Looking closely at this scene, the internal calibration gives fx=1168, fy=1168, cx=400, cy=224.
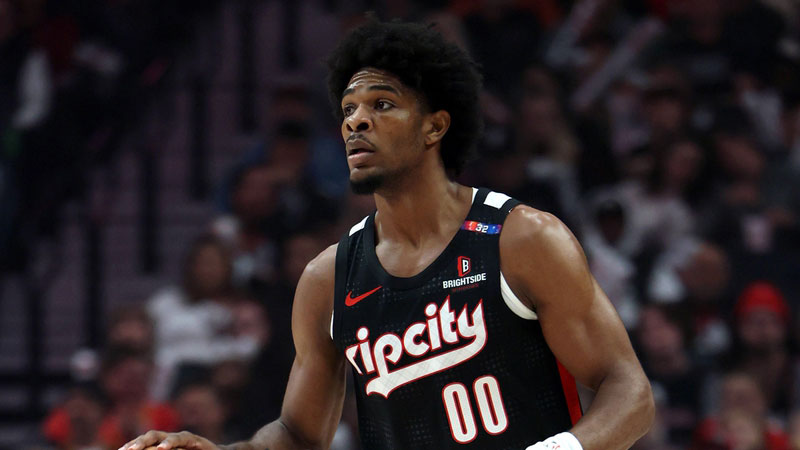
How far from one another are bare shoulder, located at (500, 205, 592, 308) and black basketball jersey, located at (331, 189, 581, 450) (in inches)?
1.5

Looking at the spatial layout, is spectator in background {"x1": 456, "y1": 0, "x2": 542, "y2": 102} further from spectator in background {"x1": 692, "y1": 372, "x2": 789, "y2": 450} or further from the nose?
the nose

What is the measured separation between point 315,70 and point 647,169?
8.53 ft

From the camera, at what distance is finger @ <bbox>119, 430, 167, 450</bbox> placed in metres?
3.09

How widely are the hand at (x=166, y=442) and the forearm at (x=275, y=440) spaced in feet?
0.86

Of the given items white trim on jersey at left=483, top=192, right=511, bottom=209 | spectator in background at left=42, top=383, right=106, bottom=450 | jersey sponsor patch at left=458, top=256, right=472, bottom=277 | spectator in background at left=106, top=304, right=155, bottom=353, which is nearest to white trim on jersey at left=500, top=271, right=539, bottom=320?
jersey sponsor patch at left=458, top=256, right=472, bottom=277

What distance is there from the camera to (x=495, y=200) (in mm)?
3512

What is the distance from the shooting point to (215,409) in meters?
6.97

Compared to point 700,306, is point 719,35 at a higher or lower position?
higher

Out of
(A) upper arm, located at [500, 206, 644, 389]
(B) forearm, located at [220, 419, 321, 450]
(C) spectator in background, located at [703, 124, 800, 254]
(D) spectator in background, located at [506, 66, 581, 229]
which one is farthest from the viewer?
(D) spectator in background, located at [506, 66, 581, 229]

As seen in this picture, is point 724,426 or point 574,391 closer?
point 574,391

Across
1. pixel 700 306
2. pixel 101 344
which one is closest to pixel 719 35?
pixel 700 306

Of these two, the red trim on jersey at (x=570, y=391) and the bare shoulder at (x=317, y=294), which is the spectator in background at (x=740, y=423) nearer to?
the red trim on jersey at (x=570, y=391)

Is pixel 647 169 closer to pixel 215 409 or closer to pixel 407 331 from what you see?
pixel 215 409

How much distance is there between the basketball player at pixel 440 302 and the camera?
3248 mm
